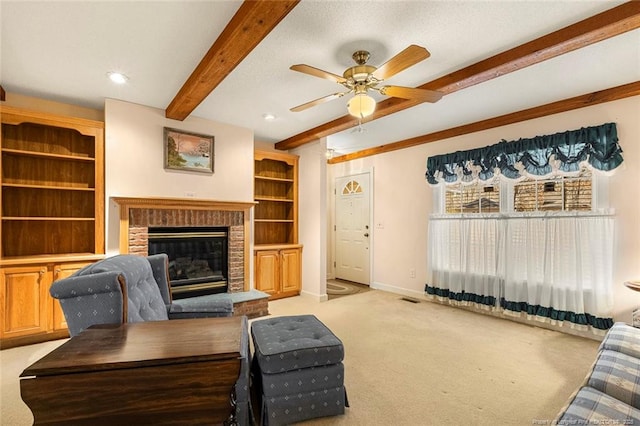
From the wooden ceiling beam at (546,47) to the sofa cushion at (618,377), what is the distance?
1.97 m

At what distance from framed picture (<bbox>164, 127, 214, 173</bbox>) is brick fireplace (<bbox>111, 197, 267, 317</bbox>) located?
46cm

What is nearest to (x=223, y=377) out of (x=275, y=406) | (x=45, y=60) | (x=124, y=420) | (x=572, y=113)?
(x=124, y=420)

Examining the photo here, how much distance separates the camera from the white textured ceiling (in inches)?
74.6

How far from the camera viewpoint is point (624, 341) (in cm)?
194

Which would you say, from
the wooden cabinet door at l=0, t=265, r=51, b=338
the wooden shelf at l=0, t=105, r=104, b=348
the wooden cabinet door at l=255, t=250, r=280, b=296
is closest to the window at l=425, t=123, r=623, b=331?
the wooden cabinet door at l=255, t=250, r=280, b=296

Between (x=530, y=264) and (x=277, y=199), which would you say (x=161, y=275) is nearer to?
(x=277, y=199)

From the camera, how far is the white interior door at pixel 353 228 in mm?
5746

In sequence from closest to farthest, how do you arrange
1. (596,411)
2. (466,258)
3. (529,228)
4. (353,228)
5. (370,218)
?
(596,411) → (529,228) → (466,258) → (370,218) → (353,228)

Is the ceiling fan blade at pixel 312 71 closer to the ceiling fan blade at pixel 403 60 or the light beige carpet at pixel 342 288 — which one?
the ceiling fan blade at pixel 403 60

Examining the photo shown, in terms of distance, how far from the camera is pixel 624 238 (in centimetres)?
303

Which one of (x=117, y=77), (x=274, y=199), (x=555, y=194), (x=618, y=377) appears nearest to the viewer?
(x=618, y=377)

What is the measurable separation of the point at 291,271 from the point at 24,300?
3020mm

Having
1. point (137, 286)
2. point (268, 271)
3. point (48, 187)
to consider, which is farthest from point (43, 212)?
point (268, 271)

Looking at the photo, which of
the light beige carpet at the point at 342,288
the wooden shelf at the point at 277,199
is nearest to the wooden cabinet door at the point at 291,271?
the wooden shelf at the point at 277,199
